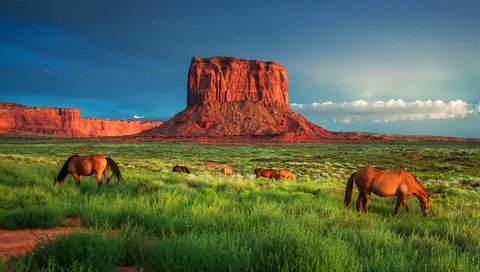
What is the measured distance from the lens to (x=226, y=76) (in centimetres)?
15450

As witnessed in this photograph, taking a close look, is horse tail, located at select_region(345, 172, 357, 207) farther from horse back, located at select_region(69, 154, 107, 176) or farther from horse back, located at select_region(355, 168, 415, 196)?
horse back, located at select_region(69, 154, 107, 176)

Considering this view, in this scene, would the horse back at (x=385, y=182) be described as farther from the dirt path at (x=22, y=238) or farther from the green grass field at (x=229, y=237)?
the dirt path at (x=22, y=238)

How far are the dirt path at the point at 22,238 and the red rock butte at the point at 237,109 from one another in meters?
107

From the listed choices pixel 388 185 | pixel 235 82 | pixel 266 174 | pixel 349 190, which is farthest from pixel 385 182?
pixel 235 82

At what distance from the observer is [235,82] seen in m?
155

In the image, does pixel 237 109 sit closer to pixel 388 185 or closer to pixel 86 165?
pixel 86 165

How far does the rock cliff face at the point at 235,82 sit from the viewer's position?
492 feet

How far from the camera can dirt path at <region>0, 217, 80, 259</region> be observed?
4570mm

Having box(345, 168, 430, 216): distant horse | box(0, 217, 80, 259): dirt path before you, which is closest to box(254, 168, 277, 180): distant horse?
box(345, 168, 430, 216): distant horse

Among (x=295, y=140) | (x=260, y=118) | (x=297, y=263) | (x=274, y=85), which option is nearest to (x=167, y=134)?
(x=260, y=118)

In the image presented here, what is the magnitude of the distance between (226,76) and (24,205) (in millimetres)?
150119

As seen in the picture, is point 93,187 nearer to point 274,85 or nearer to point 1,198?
point 1,198

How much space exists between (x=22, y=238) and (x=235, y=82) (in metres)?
153

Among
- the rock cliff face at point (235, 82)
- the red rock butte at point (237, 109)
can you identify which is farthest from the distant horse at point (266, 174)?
the rock cliff face at point (235, 82)
